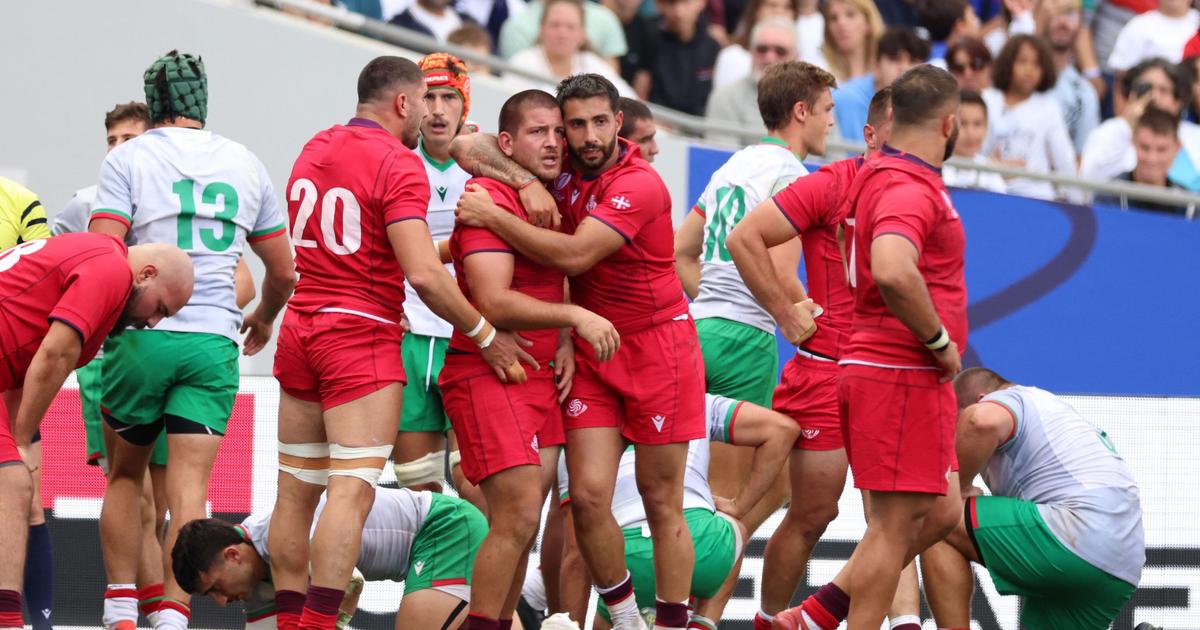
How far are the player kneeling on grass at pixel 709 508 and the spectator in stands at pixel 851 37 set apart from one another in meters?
5.20

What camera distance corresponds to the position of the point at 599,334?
21.1 ft

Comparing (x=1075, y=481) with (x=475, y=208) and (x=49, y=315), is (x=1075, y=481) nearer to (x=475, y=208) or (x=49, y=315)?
(x=475, y=208)

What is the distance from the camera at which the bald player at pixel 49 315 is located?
6.23 m

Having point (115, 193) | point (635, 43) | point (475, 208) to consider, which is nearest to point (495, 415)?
point (475, 208)

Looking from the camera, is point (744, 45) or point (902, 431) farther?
point (744, 45)

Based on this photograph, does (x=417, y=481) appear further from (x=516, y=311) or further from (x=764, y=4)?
(x=764, y=4)

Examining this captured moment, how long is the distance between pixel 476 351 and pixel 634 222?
31.1 inches

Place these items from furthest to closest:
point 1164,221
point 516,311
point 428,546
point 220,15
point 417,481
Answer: point 1164,221 → point 220,15 → point 417,481 → point 428,546 → point 516,311

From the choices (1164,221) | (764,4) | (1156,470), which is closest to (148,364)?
(1156,470)

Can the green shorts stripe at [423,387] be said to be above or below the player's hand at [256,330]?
below

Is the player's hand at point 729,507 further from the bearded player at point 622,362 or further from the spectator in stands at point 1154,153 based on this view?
the spectator in stands at point 1154,153

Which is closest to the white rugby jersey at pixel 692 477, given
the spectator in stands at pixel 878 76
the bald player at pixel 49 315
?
the bald player at pixel 49 315

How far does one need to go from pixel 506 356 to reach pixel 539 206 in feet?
1.93

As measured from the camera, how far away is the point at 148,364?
7.32 metres
